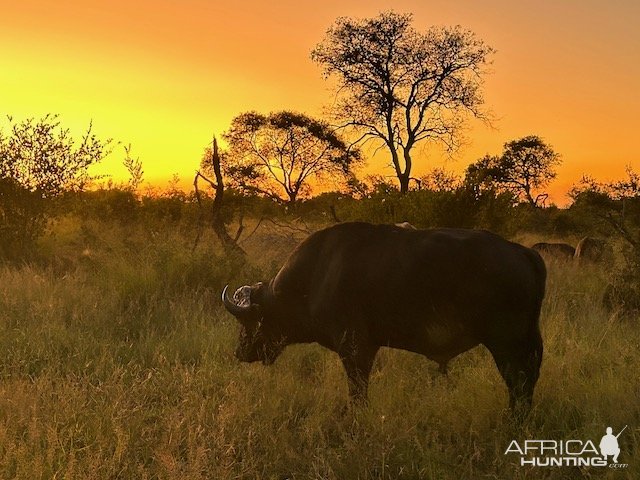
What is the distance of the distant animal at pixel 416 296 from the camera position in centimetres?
459

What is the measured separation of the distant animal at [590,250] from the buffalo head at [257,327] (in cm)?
883

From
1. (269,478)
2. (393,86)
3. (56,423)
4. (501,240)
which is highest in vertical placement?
(393,86)

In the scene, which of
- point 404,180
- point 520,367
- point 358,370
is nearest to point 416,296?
point 358,370

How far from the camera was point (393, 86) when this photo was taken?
2570 cm

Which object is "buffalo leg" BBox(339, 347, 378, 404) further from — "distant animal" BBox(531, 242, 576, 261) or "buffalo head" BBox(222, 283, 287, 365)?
"distant animal" BBox(531, 242, 576, 261)

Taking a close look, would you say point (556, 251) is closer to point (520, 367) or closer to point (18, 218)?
point (520, 367)

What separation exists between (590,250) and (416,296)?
392 inches

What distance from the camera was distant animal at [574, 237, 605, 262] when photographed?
13.0 meters

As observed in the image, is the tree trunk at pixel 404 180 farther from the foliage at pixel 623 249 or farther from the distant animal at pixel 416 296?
the distant animal at pixel 416 296

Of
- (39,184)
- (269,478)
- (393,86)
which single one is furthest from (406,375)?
(393,86)

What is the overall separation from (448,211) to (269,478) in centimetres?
1089

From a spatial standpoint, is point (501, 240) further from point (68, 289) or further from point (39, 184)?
point (39, 184)

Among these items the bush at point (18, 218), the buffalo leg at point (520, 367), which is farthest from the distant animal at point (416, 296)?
the bush at point (18, 218)

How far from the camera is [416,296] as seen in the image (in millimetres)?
4812
